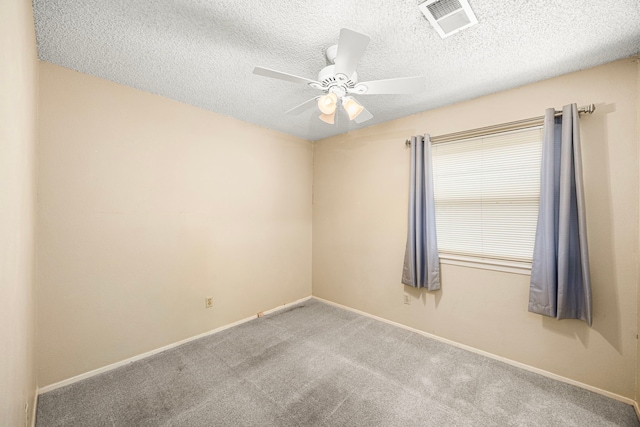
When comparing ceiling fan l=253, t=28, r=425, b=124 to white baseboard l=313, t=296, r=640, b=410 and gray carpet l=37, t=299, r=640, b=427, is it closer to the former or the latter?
gray carpet l=37, t=299, r=640, b=427

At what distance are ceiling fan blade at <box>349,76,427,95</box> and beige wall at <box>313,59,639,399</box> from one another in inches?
50.7

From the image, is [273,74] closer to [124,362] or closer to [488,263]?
[488,263]

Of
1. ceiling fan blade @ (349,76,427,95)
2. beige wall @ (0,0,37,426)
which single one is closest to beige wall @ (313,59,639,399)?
ceiling fan blade @ (349,76,427,95)

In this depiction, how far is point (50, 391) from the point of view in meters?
1.88

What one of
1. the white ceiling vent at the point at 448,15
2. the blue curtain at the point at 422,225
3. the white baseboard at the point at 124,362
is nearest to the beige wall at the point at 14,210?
the white baseboard at the point at 124,362

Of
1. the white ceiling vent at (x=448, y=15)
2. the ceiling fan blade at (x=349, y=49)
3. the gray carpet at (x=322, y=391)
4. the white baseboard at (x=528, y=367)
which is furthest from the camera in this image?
the white baseboard at (x=528, y=367)

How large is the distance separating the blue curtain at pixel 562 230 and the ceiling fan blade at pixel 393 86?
4.18 feet

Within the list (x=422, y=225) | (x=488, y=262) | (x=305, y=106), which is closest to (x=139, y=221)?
(x=305, y=106)

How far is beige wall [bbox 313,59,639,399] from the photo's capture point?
184 centimetres

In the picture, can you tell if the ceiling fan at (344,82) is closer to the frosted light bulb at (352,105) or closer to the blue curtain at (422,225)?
the frosted light bulb at (352,105)

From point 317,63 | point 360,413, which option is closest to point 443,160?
point 317,63

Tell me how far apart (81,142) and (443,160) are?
3.29 m

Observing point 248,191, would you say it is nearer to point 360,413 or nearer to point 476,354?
point 360,413

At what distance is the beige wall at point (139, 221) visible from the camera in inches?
76.1
